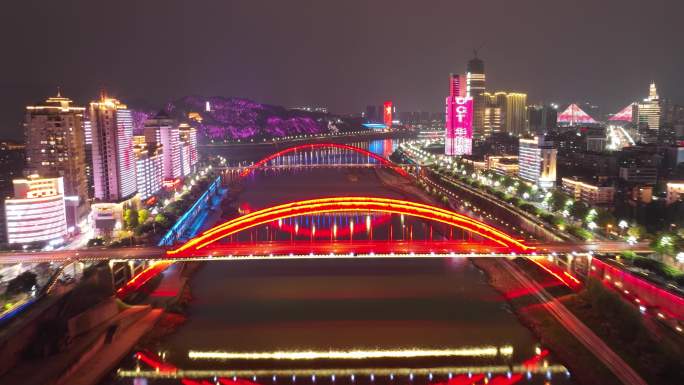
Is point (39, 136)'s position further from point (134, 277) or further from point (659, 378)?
point (659, 378)

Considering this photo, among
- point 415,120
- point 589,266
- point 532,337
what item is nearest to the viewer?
point 532,337

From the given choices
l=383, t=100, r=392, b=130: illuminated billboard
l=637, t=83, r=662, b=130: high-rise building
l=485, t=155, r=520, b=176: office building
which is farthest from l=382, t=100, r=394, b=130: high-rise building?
l=485, t=155, r=520, b=176: office building

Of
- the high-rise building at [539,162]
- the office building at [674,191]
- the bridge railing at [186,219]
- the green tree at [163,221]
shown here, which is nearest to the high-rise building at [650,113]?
the high-rise building at [539,162]

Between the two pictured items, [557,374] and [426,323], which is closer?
[557,374]

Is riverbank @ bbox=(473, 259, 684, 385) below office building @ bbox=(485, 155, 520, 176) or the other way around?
below

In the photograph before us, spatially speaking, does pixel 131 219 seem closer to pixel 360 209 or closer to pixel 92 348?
pixel 360 209

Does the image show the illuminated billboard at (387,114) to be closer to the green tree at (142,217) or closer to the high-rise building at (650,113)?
the high-rise building at (650,113)

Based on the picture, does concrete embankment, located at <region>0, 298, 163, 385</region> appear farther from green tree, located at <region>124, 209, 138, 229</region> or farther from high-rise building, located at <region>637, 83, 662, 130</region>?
high-rise building, located at <region>637, 83, 662, 130</region>

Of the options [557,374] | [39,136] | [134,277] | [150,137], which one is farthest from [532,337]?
[150,137]
